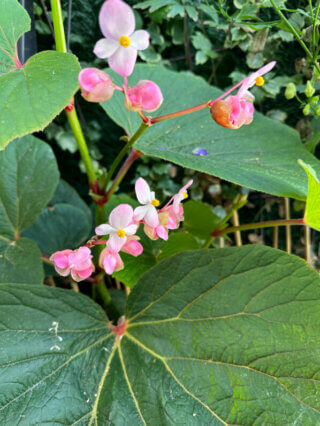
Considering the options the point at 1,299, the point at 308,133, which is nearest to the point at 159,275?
the point at 1,299

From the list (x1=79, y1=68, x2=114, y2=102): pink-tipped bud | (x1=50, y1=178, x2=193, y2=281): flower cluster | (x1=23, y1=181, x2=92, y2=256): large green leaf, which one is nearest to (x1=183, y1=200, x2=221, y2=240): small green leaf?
(x1=23, y1=181, x2=92, y2=256): large green leaf

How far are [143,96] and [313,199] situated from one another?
0.90 feet

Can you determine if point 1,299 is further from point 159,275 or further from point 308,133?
point 308,133

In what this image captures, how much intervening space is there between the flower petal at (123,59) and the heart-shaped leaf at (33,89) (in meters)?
0.06

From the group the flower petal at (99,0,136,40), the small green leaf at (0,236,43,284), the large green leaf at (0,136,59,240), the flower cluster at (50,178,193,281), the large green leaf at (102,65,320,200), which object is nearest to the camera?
the flower petal at (99,0,136,40)

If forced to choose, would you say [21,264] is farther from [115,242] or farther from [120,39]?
[120,39]

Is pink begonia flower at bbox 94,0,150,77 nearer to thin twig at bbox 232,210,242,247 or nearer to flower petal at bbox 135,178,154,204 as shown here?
flower petal at bbox 135,178,154,204

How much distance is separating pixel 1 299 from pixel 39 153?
393mm

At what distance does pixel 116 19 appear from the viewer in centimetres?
42

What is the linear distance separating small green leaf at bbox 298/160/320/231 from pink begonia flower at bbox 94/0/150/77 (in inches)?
9.8

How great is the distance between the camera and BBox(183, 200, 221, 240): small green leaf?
0.95m

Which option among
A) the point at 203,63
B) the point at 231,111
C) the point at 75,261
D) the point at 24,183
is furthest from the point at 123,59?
the point at 203,63

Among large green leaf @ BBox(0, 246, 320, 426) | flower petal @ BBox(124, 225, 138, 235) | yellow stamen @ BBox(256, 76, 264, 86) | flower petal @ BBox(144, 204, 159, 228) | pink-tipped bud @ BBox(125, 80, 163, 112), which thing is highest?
pink-tipped bud @ BBox(125, 80, 163, 112)

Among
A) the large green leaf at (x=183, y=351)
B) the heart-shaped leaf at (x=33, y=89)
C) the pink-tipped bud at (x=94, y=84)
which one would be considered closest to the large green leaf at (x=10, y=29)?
the heart-shaped leaf at (x=33, y=89)
